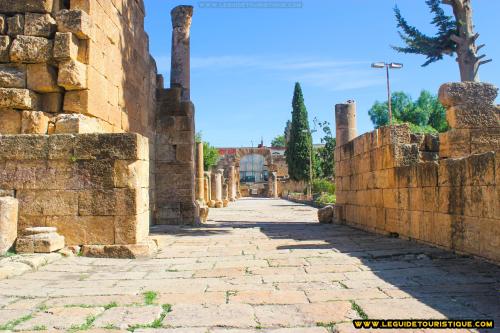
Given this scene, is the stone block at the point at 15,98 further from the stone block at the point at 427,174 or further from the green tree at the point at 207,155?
the green tree at the point at 207,155

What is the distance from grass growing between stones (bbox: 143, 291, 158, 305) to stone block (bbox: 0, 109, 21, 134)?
13.6ft

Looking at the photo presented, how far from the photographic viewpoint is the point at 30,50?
271 inches

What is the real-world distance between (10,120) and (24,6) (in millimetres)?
1783

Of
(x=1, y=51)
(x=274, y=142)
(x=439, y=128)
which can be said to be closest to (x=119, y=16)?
(x=1, y=51)

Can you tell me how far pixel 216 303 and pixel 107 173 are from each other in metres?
3.22

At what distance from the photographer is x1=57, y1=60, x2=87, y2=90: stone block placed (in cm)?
689

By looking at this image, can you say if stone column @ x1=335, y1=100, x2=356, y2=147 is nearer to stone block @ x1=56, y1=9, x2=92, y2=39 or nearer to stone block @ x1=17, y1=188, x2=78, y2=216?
stone block @ x1=56, y1=9, x2=92, y2=39

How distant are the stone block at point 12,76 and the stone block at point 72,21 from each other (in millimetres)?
876

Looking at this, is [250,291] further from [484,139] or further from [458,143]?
[484,139]

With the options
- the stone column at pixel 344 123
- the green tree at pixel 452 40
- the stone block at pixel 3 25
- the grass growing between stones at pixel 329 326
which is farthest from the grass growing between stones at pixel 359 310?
the green tree at pixel 452 40

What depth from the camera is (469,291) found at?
4086mm

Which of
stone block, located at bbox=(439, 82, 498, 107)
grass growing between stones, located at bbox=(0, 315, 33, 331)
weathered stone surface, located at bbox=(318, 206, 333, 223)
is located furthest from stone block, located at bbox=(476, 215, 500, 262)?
weathered stone surface, located at bbox=(318, 206, 333, 223)

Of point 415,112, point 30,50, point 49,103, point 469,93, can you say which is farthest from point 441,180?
point 415,112

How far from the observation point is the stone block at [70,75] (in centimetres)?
689
